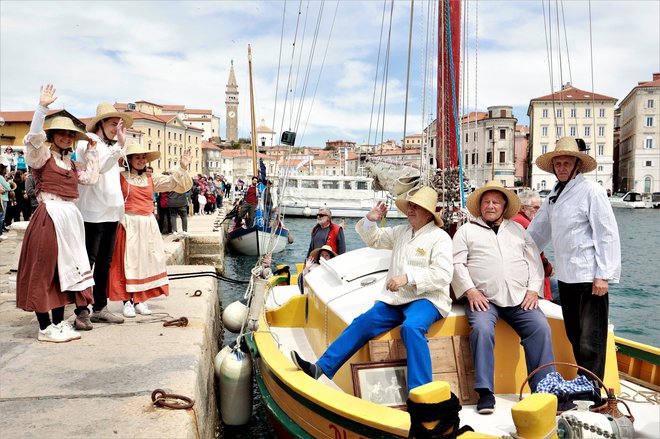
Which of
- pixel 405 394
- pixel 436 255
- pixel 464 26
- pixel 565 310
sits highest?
pixel 464 26

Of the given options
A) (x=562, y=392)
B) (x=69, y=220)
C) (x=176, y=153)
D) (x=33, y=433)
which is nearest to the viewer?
(x=33, y=433)

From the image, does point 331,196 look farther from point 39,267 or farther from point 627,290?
point 39,267

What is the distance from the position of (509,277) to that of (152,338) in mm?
2806

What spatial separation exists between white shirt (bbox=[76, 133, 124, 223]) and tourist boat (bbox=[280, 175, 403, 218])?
107 ft

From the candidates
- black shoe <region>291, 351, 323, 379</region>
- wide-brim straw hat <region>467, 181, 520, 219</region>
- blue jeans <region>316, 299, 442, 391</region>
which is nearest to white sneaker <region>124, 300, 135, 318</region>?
black shoe <region>291, 351, 323, 379</region>

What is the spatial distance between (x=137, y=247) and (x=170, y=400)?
2220 mm

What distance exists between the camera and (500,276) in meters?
3.64

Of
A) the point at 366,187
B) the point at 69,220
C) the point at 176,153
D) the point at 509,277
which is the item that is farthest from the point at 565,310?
the point at 176,153

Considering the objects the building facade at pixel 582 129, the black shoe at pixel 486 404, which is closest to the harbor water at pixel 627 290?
the black shoe at pixel 486 404

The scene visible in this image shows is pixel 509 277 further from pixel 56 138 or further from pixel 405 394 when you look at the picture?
pixel 56 138

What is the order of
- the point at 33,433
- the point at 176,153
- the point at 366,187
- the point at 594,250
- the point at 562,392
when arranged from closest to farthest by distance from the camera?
1. the point at 33,433
2. the point at 562,392
3. the point at 594,250
4. the point at 366,187
5. the point at 176,153

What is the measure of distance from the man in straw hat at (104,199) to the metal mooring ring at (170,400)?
1.81 metres

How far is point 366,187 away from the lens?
125 ft

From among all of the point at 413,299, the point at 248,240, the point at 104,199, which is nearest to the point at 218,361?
the point at 104,199
